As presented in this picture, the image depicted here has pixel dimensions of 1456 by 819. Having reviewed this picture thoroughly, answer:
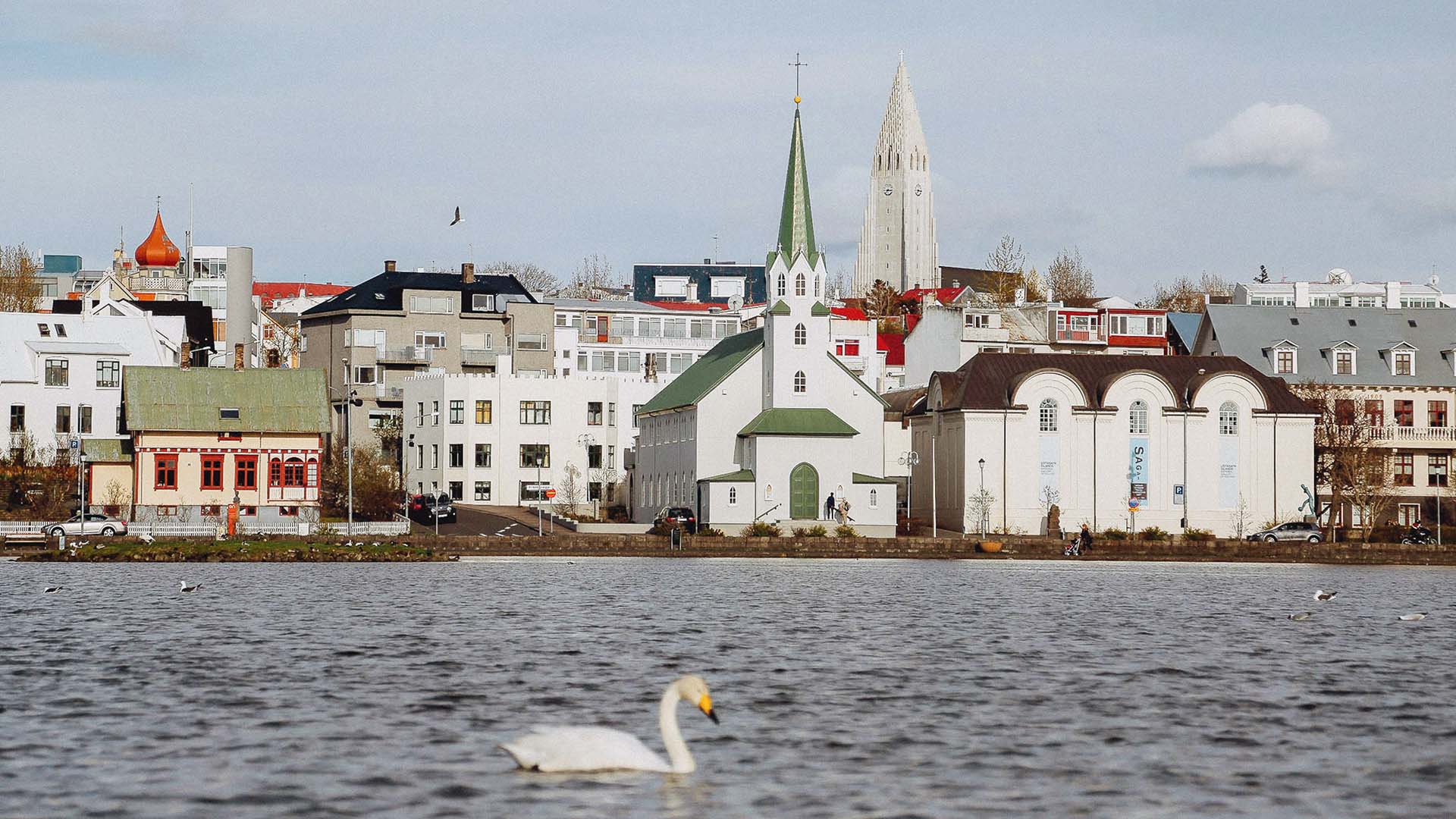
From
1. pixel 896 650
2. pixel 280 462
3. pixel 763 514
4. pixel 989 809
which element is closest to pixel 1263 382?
pixel 763 514

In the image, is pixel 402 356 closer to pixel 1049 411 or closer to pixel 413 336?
pixel 413 336

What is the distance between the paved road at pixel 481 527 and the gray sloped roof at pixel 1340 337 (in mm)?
45743

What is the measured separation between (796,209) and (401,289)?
34.0 metres

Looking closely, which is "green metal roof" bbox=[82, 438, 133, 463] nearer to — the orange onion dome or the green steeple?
the green steeple

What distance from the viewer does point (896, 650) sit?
39.2 m

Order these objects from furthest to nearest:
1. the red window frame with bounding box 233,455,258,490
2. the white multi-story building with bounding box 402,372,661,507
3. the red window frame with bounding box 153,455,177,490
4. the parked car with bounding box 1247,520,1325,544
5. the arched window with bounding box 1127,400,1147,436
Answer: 1. the white multi-story building with bounding box 402,372,661,507
2. the arched window with bounding box 1127,400,1147,436
3. the red window frame with bounding box 233,455,258,490
4. the red window frame with bounding box 153,455,177,490
5. the parked car with bounding box 1247,520,1325,544

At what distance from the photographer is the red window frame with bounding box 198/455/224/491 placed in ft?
336

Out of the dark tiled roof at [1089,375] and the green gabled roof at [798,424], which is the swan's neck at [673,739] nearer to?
the green gabled roof at [798,424]

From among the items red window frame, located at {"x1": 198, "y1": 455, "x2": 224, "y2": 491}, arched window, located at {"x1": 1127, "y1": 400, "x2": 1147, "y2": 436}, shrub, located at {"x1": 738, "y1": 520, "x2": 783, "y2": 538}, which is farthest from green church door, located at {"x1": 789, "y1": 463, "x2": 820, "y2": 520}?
red window frame, located at {"x1": 198, "y1": 455, "x2": 224, "y2": 491}

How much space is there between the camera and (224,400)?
10381 cm

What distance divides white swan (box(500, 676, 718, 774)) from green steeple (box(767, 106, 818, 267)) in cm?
9246

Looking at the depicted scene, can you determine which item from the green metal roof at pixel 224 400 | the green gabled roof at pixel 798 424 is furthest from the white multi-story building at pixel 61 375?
the green gabled roof at pixel 798 424

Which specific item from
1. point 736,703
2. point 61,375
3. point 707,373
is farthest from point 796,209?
point 736,703

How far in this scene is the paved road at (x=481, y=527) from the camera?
316 feet
